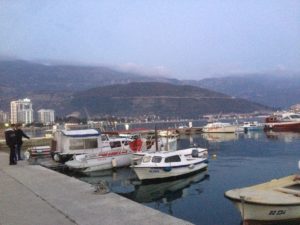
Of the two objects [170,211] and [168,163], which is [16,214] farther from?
[168,163]

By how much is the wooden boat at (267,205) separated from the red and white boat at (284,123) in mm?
79711

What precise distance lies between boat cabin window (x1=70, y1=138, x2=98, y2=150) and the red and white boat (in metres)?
63.8

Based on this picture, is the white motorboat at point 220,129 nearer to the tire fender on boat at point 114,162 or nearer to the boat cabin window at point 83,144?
the boat cabin window at point 83,144

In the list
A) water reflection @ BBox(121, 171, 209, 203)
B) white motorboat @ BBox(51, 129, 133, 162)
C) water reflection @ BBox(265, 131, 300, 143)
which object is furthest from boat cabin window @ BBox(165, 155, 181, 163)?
water reflection @ BBox(265, 131, 300, 143)

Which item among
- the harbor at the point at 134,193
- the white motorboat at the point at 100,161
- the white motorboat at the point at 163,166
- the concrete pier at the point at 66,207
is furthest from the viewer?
the white motorboat at the point at 100,161

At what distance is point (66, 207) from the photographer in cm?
1228

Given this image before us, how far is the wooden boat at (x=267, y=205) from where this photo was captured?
48.0 feet

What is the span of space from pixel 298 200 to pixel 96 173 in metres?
21.2

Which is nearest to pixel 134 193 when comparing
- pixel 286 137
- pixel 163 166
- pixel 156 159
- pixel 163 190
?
pixel 163 190

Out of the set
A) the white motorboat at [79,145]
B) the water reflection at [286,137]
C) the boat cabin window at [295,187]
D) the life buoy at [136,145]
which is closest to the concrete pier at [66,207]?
the boat cabin window at [295,187]

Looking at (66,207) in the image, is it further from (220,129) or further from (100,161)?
(220,129)

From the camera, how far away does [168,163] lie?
95.7ft

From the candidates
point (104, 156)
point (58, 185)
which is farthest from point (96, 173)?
point (58, 185)

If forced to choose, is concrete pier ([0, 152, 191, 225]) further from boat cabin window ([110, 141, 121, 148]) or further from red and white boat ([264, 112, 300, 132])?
red and white boat ([264, 112, 300, 132])
